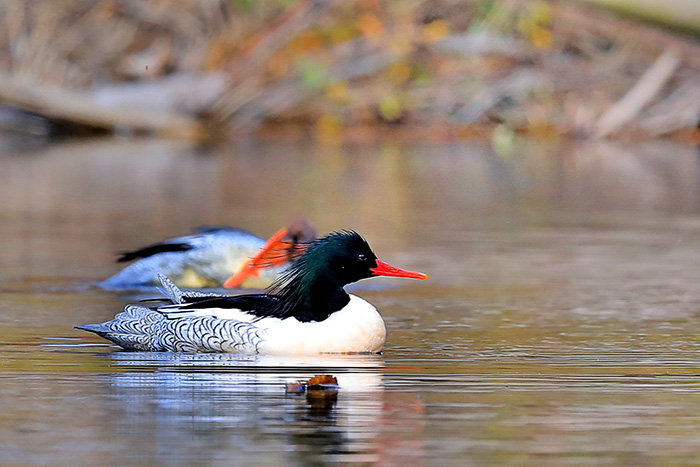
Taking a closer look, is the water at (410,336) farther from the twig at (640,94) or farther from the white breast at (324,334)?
the twig at (640,94)

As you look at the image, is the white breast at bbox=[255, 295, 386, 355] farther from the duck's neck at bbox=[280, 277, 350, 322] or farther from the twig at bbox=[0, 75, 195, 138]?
the twig at bbox=[0, 75, 195, 138]

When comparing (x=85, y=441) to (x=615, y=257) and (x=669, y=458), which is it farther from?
(x=615, y=257)

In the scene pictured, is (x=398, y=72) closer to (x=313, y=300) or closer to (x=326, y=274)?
(x=326, y=274)

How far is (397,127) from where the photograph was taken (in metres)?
33.7

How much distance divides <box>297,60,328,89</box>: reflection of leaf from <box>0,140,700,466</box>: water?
8.78 meters

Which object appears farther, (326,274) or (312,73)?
(312,73)

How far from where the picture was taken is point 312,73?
30891 millimetres

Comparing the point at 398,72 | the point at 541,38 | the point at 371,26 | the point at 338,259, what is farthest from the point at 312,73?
the point at 338,259

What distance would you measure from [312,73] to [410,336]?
72.8 ft

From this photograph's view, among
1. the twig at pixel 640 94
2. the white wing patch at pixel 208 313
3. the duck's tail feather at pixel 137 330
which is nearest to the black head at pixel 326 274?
the white wing patch at pixel 208 313

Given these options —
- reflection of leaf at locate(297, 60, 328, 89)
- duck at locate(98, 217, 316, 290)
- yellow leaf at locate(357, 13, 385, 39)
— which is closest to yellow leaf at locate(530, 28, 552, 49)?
yellow leaf at locate(357, 13, 385, 39)

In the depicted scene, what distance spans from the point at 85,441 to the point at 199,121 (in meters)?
25.7

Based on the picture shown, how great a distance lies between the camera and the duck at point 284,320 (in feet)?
26.0

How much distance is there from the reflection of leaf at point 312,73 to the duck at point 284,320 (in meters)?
22.7
